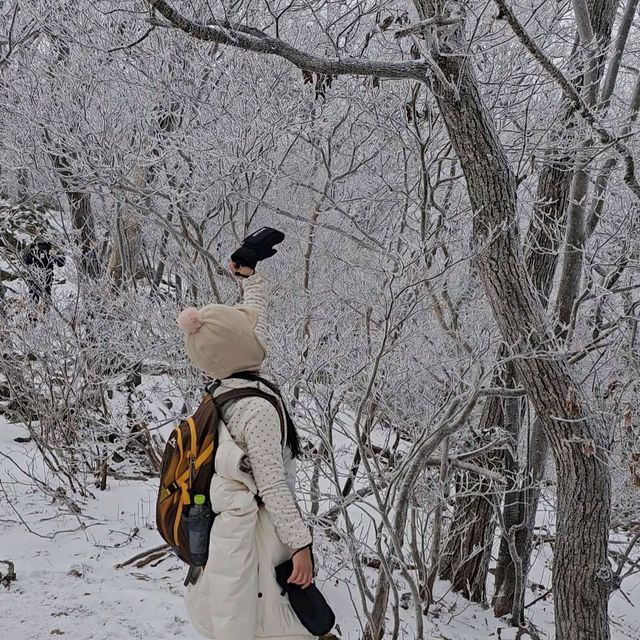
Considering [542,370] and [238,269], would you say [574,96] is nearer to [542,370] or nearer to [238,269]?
[542,370]

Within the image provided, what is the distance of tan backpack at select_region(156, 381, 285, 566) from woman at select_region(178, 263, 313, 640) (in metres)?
0.03

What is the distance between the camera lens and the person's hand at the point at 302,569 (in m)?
1.93

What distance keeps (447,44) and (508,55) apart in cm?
232

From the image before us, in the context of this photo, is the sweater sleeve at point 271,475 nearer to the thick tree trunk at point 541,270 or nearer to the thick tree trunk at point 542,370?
the thick tree trunk at point 542,370

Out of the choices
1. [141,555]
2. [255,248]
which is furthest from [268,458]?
[141,555]

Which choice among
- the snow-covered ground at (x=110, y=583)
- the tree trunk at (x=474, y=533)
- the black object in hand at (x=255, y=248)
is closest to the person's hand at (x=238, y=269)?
the black object in hand at (x=255, y=248)

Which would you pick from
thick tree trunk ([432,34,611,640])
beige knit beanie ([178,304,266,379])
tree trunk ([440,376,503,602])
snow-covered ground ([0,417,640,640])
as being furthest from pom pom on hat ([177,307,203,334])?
tree trunk ([440,376,503,602])

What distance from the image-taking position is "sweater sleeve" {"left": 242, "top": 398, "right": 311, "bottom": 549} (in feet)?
6.31

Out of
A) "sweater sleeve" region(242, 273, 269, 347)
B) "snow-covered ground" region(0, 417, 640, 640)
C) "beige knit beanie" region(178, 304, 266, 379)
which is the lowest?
"snow-covered ground" region(0, 417, 640, 640)

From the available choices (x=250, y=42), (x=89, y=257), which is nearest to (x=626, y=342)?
(x=250, y=42)

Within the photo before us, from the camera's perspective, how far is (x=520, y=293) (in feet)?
8.95

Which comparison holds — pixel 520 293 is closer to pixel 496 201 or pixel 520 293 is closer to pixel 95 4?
pixel 496 201

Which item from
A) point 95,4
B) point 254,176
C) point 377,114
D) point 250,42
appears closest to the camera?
point 250,42

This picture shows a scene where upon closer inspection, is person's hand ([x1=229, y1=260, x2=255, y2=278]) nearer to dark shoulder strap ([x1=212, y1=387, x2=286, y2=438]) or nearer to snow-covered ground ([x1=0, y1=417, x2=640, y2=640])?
dark shoulder strap ([x1=212, y1=387, x2=286, y2=438])
